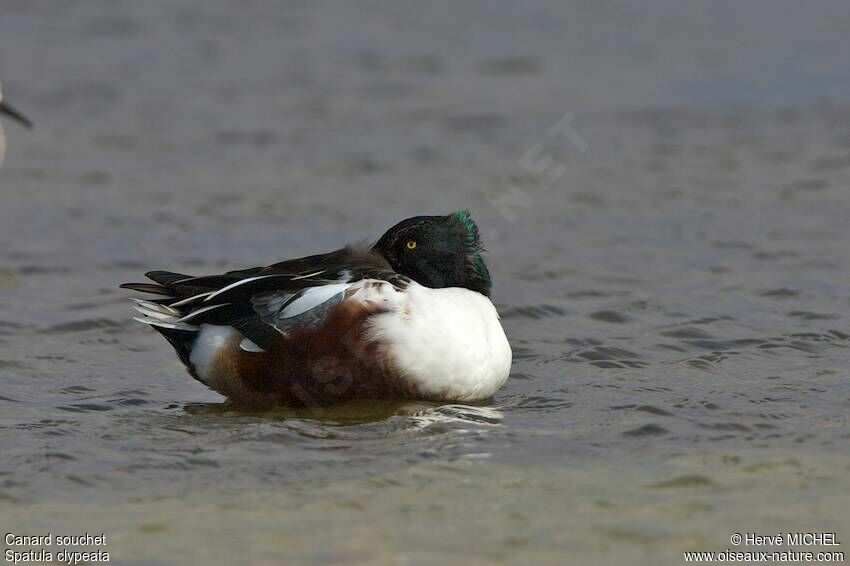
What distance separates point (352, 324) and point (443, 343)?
418mm

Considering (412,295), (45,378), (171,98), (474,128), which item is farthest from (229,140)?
(412,295)

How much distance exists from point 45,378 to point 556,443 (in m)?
2.87

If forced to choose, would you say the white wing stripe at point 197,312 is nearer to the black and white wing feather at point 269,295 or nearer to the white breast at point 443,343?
the black and white wing feather at point 269,295

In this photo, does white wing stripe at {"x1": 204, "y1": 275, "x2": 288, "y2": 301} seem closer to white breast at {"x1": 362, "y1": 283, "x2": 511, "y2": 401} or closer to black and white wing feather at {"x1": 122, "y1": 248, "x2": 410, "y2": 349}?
black and white wing feather at {"x1": 122, "y1": 248, "x2": 410, "y2": 349}

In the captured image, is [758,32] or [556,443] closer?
[556,443]

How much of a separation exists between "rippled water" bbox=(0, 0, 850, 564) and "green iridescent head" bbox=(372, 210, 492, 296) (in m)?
0.65

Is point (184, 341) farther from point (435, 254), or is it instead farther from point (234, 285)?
point (435, 254)

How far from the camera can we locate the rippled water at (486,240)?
207 inches

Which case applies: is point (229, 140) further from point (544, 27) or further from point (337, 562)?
point (337, 562)

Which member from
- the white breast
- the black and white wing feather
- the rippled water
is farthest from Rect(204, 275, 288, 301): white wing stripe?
the white breast

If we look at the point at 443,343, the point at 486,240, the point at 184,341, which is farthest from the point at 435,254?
the point at 486,240

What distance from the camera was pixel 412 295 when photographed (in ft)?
21.1

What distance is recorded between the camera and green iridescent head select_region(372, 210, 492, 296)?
6793 mm

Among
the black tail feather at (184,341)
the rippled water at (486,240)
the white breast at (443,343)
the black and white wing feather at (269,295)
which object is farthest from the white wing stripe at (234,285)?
the white breast at (443,343)
